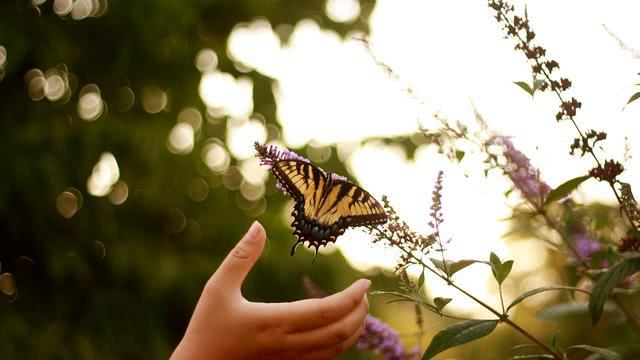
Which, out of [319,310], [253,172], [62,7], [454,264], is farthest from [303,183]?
[62,7]

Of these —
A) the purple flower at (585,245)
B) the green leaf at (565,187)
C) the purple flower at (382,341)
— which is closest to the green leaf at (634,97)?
the green leaf at (565,187)

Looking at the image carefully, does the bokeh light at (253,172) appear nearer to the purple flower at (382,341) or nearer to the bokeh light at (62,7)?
the bokeh light at (62,7)

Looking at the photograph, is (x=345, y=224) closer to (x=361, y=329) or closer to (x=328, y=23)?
(x=361, y=329)

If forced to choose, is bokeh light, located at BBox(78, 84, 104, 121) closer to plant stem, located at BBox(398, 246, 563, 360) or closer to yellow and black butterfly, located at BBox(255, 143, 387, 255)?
yellow and black butterfly, located at BBox(255, 143, 387, 255)

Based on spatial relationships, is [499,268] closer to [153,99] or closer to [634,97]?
[634,97]

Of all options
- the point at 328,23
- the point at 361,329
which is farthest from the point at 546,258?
the point at 361,329

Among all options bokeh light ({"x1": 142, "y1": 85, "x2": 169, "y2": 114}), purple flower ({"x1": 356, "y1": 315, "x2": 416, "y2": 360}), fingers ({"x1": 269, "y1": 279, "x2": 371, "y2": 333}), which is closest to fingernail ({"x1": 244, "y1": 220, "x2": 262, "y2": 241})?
fingers ({"x1": 269, "y1": 279, "x2": 371, "y2": 333})
